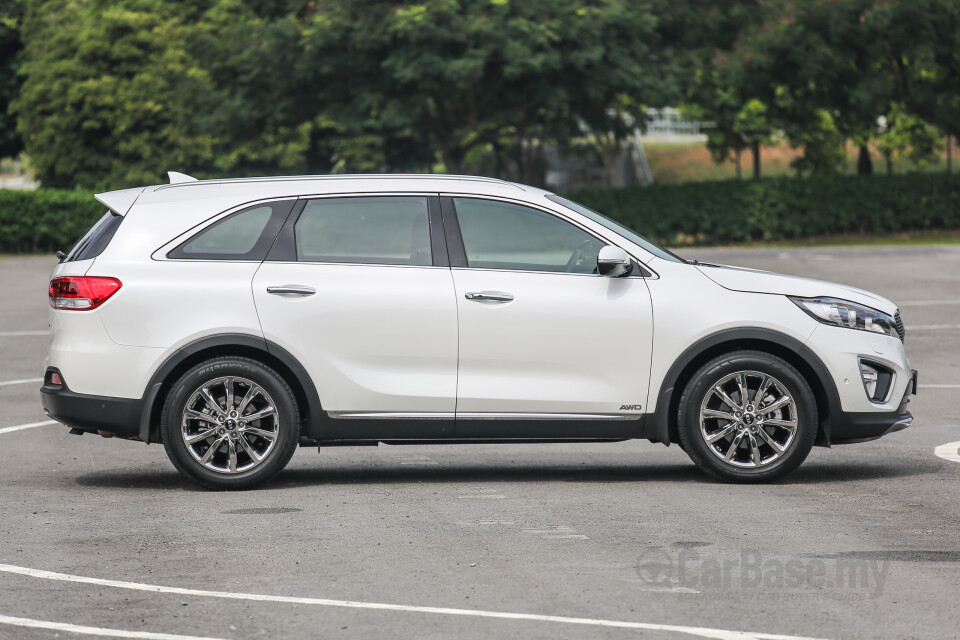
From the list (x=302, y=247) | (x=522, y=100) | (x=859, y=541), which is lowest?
(x=859, y=541)

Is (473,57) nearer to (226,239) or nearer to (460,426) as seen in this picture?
(226,239)

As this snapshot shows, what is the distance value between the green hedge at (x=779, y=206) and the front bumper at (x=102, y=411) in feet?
110

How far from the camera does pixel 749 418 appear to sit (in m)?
8.31

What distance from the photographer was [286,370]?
829 centimetres

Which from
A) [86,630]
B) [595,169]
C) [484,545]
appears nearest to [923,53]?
[595,169]

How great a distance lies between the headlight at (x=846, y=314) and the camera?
8.37 meters

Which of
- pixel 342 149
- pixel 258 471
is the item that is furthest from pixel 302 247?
pixel 342 149

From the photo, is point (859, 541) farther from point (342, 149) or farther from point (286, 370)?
point (342, 149)

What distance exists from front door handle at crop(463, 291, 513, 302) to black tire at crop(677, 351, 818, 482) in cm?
115

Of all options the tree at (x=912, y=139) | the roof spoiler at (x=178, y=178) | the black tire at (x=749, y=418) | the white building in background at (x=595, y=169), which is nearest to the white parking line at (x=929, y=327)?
the black tire at (x=749, y=418)

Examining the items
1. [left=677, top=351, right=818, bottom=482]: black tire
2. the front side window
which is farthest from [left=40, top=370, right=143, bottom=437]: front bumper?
[left=677, top=351, right=818, bottom=482]: black tire

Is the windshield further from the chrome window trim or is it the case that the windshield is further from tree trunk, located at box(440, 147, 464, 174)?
tree trunk, located at box(440, 147, 464, 174)

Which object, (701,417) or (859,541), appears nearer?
(859,541)

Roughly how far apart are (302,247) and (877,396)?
11.1 ft
